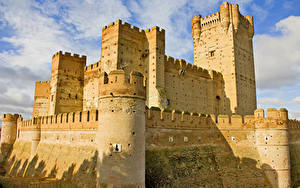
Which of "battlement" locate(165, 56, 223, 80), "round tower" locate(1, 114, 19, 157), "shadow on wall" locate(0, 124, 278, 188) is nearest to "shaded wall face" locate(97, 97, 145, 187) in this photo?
"shadow on wall" locate(0, 124, 278, 188)

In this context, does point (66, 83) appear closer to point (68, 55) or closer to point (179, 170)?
point (68, 55)

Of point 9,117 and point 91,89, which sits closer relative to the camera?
point 91,89

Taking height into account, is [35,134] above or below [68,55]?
below

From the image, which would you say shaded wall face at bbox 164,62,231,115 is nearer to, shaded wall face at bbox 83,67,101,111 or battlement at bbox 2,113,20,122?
shaded wall face at bbox 83,67,101,111

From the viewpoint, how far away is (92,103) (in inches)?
1072

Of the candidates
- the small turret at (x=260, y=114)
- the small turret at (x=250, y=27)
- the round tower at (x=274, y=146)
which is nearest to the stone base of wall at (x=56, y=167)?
the round tower at (x=274, y=146)

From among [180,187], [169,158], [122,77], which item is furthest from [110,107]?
[180,187]

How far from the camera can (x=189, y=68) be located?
28672 millimetres

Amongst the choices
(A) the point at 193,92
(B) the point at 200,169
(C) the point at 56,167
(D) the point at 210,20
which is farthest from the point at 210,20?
(C) the point at 56,167

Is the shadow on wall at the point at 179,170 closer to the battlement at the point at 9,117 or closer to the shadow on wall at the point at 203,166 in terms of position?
the shadow on wall at the point at 203,166

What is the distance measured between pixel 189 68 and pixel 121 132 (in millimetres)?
18135

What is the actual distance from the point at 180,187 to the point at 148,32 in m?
15.0

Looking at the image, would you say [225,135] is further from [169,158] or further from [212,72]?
[212,72]

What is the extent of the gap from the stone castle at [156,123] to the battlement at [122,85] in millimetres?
55
